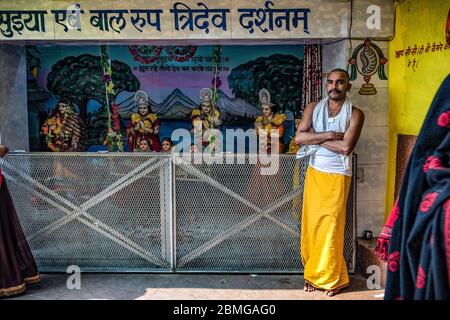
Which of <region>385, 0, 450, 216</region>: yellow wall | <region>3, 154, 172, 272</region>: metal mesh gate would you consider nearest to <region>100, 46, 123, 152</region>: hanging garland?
<region>3, 154, 172, 272</region>: metal mesh gate

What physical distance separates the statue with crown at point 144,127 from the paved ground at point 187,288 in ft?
9.09

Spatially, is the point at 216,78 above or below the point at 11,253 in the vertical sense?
above

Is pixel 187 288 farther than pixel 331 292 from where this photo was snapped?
Yes

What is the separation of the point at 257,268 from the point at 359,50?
103 inches

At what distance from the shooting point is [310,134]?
4652mm

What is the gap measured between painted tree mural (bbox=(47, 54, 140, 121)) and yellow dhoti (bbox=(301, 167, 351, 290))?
155 inches

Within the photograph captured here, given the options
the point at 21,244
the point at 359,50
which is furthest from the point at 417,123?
the point at 21,244

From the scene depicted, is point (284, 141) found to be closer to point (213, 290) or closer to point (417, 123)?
point (417, 123)

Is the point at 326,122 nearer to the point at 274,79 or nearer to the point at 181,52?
the point at 274,79

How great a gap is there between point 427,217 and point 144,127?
588cm

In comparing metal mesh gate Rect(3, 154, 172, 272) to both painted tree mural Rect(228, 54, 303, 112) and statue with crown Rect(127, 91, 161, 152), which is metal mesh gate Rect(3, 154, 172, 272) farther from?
painted tree mural Rect(228, 54, 303, 112)

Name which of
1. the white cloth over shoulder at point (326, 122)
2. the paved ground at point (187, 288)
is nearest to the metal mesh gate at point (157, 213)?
the paved ground at point (187, 288)

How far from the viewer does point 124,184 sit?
5.05 meters

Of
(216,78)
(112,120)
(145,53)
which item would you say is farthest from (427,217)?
(112,120)
